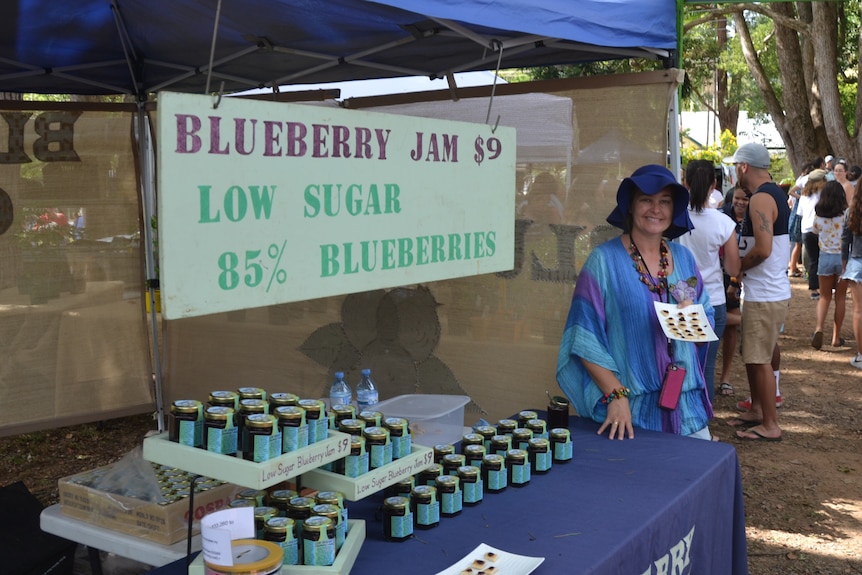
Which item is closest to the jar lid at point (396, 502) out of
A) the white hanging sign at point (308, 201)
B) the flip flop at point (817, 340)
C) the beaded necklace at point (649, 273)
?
the white hanging sign at point (308, 201)

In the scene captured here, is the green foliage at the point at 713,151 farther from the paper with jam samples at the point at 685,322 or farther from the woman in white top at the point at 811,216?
the paper with jam samples at the point at 685,322

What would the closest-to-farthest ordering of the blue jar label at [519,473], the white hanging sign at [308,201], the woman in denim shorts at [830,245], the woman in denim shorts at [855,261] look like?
the white hanging sign at [308,201] < the blue jar label at [519,473] < the woman in denim shorts at [855,261] < the woman in denim shorts at [830,245]

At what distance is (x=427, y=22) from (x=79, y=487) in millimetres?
2444

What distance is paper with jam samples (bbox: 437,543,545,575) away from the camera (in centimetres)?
187

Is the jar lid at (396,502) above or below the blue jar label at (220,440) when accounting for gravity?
below

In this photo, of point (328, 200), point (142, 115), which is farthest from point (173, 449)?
point (142, 115)

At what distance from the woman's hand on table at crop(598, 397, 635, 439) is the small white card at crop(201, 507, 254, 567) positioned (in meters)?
1.57

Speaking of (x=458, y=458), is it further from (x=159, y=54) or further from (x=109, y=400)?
(x=109, y=400)

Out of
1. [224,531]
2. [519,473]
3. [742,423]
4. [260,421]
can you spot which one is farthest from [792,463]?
[224,531]

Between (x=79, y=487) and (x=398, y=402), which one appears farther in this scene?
(x=398, y=402)

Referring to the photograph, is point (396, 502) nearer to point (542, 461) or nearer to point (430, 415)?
point (542, 461)

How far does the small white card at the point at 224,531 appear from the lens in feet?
5.11

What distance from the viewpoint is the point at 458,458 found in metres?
2.35

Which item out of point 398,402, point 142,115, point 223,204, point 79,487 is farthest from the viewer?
point 142,115
